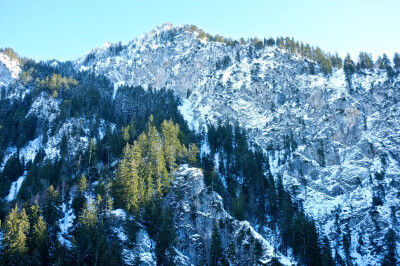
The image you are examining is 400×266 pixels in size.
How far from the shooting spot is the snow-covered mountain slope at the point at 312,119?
93.2 metres

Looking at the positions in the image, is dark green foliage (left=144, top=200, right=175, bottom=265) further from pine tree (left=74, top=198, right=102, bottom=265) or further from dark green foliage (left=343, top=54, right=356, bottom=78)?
dark green foliage (left=343, top=54, right=356, bottom=78)

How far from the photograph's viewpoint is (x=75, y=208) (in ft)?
239

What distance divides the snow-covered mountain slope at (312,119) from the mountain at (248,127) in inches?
12.9

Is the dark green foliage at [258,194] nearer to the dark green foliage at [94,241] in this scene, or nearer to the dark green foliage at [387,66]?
the dark green foliage at [94,241]

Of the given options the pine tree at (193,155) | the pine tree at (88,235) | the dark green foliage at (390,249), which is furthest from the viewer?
the pine tree at (193,155)

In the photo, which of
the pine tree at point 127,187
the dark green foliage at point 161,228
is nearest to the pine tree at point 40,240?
the pine tree at point 127,187

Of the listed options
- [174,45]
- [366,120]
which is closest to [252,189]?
[366,120]

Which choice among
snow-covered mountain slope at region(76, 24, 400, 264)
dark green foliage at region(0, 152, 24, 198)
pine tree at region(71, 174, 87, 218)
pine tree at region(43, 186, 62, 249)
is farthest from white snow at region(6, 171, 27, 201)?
snow-covered mountain slope at region(76, 24, 400, 264)

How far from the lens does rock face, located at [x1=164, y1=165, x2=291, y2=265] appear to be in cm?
6950

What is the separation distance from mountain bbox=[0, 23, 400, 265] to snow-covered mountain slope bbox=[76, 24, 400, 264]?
33 centimetres

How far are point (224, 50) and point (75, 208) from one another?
102460 millimetres

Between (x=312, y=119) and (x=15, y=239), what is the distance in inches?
3482

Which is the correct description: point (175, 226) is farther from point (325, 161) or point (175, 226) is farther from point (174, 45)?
point (174, 45)

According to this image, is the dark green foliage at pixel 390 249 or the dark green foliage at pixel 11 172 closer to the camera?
the dark green foliage at pixel 390 249
